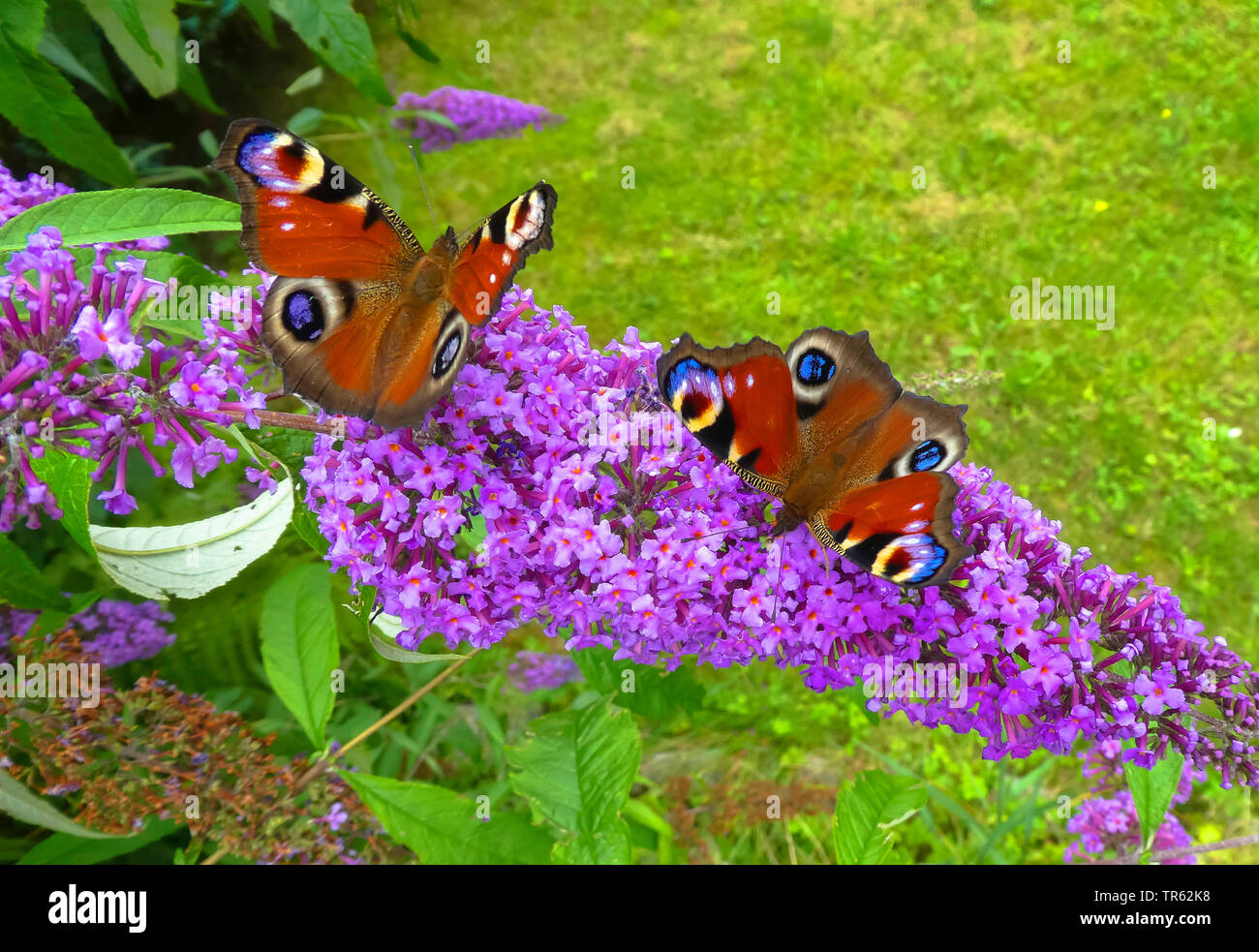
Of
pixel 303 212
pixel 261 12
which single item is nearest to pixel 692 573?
pixel 303 212

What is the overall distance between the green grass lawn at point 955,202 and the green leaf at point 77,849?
8.59ft

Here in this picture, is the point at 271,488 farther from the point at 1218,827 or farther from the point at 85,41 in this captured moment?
the point at 1218,827

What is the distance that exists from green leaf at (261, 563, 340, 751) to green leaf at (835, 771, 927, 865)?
1420mm

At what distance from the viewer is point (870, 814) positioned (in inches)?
84.3

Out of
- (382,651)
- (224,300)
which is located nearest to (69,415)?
(224,300)

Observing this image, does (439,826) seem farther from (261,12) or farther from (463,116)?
(463,116)

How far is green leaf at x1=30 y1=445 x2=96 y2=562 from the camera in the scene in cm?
152

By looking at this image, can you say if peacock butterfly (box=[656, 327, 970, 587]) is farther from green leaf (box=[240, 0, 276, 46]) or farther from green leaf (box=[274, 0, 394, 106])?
green leaf (box=[240, 0, 276, 46])

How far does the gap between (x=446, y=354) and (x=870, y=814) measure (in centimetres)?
159

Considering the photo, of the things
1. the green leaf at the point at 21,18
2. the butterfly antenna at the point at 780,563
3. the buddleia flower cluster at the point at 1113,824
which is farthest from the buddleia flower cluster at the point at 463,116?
the buddleia flower cluster at the point at 1113,824

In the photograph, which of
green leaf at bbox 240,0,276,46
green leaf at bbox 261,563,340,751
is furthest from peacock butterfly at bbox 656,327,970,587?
green leaf at bbox 240,0,276,46

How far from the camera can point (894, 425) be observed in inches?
74.6

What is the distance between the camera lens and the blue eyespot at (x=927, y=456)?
1.80m

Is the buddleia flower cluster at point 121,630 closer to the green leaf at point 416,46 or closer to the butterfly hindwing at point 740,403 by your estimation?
the butterfly hindwing at point 740,403
